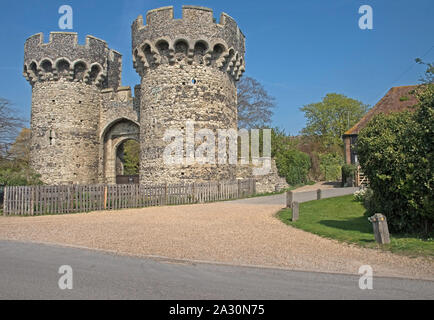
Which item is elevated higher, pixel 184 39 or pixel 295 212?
pixel 184 39

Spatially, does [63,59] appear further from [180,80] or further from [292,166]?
[292,166]

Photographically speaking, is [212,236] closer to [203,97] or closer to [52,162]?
[203,97]

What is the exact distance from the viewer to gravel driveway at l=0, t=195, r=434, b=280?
567cm

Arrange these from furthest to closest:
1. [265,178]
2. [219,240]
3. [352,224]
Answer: [265,178] → [352,224] → [219,240]

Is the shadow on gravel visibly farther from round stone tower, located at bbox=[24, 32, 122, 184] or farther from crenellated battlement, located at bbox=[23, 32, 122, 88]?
crenellated battlement, located at bbox=[23, 32, 122, 88]

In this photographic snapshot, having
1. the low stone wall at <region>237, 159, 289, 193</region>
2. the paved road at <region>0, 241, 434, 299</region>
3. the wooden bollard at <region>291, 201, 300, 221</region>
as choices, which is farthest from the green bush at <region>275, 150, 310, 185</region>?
the paved road at <region>0, 241, 434, 299</region>

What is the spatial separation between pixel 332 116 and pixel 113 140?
32.2m

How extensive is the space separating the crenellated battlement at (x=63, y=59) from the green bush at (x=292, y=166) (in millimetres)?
14300

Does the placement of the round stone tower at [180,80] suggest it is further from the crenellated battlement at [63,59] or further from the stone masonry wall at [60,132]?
the stone masonry wall at [60,132]

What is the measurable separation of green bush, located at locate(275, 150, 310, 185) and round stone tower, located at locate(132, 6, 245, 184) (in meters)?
8.52

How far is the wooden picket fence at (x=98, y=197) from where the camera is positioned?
13305mm

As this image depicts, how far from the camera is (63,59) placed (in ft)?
70.5

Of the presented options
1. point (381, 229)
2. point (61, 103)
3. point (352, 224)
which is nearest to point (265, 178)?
point (61, 103)

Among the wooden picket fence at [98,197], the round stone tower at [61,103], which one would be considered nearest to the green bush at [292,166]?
the wooden picket fence at [98,197]
